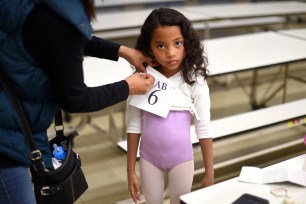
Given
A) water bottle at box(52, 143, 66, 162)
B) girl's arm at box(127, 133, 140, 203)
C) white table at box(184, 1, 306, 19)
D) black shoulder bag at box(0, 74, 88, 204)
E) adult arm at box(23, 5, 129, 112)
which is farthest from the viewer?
white table at box(184, 1, 306, 19)

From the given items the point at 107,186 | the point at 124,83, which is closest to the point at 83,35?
the point at 124,83

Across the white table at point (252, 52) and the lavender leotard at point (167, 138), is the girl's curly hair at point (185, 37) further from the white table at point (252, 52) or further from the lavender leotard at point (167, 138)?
the white table at point (252, 52)

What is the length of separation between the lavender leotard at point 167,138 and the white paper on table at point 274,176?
0.23m

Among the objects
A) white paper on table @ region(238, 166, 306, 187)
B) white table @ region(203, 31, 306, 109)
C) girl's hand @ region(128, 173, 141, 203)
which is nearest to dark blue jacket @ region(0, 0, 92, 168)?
girl's hand @ region(128, 173, 141, 203)

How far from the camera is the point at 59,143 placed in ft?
4.93

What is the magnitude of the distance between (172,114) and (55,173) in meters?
0.51

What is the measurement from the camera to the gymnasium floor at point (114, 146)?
2.72 m

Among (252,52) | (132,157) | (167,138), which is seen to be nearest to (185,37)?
(167,138)

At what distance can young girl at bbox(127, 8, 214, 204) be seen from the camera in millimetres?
1527

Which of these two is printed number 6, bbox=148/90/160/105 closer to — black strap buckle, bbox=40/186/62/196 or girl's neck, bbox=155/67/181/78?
girl's neck, bbox=155/67/181/78

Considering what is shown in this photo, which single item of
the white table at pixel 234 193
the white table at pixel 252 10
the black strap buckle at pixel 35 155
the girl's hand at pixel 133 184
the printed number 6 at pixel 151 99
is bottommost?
the girl's hand at pixel 133 184

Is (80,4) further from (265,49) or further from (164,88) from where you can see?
(265,49)

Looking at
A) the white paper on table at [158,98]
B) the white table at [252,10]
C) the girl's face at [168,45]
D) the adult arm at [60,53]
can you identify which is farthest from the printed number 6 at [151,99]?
the white table at [252,10]

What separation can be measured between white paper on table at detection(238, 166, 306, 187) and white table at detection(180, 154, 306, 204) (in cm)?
2
